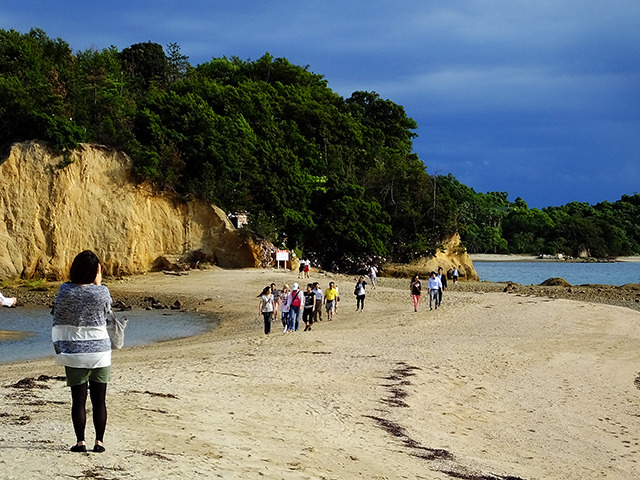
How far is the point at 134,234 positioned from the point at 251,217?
7650 millimetres

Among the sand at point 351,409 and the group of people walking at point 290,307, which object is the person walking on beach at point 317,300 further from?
the sand at point 351,409

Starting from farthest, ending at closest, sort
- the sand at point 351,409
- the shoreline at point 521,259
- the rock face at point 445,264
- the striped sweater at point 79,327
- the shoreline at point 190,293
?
the shoreline at point 521,259, the rock face at point 445,264, the shoreline at point 190,293, the sand at point 351,409, the striped sweater at point 79,327

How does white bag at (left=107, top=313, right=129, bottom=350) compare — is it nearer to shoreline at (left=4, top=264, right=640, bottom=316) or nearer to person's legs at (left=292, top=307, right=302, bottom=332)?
person's legs at (left=292, top=307, right=302, bottom=332)

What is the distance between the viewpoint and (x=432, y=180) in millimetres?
57656

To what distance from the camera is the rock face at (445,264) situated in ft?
170

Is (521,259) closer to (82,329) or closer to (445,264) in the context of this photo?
(445,264)

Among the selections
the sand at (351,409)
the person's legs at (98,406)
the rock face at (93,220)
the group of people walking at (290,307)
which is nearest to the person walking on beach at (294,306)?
the group of people walking at (290,307)

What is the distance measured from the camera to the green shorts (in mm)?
6547

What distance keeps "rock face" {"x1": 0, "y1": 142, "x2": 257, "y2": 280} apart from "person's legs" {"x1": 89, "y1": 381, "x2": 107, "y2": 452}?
108ft

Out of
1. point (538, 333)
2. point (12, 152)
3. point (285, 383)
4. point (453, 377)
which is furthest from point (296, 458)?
point (12, 152)

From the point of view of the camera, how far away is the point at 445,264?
2101 inches

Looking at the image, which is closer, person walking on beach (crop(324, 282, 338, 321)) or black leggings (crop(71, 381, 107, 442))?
black leggings (crop(71, 381, 107, 442))

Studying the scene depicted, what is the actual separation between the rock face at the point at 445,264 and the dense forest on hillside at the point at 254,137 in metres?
0.79

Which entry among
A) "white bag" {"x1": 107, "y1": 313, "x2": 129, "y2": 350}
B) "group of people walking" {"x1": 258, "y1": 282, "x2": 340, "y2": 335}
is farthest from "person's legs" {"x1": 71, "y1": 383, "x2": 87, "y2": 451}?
"group of people walking" {"x1": 258, "y1": 282, "x2": 340, "y2": 335}
